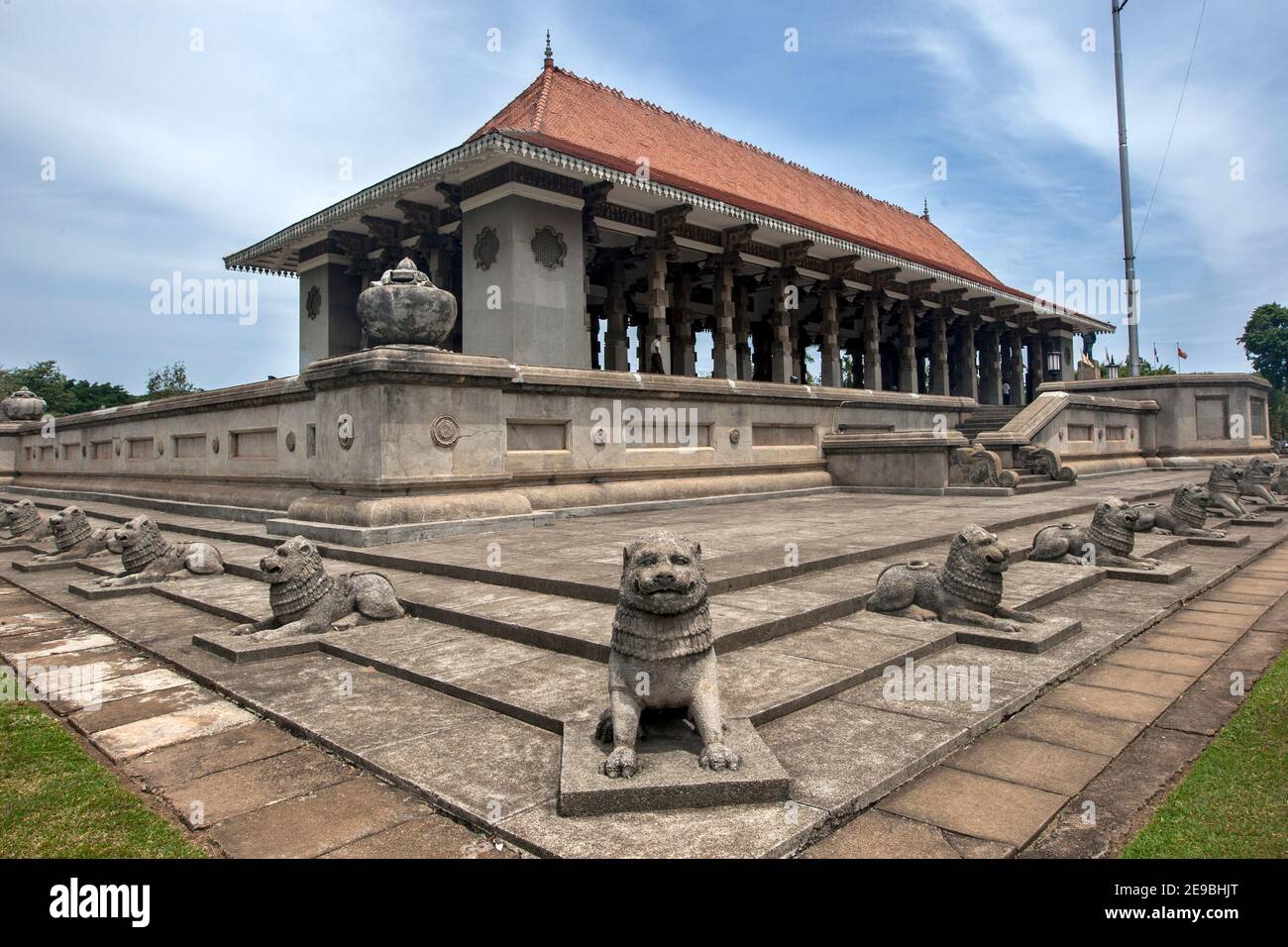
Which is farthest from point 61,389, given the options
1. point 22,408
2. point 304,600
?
point 304,600

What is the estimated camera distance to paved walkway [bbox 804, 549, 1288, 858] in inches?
95.5

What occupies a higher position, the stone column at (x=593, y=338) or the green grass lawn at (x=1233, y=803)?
the stone column at (x=593, y=338)

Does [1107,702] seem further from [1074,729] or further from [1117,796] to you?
[1117,796]

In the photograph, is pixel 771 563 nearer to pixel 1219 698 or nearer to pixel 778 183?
pixel 1219 698

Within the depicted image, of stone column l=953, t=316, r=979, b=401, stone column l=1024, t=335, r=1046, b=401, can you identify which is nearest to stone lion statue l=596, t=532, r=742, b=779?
stone column l=953, t=316, r=979, b=401

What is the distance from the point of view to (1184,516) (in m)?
8.43

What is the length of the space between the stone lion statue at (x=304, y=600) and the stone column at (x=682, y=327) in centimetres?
1721

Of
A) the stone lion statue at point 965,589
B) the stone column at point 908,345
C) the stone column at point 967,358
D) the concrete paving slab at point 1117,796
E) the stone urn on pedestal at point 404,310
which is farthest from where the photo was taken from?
the stone column at point 967,358

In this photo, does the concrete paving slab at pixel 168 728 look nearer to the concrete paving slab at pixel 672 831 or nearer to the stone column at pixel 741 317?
the concrete paving slab at pixel 672 831

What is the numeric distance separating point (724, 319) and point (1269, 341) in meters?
55.6

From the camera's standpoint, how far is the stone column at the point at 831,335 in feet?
76.5

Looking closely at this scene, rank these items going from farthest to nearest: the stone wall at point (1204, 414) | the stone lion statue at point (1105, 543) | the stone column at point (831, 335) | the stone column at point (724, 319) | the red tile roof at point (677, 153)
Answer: the stone column at point (831, 335) < the stone column at point (724, 319) < the stone wall at point (1204, 414) < the red tile roof at point (677, 153) < the stone lion statue at point (1105, 543)

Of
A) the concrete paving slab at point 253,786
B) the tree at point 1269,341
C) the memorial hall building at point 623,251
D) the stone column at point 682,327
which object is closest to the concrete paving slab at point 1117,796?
the concrete paving slab at point 253,786
